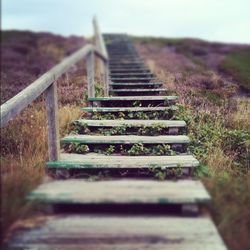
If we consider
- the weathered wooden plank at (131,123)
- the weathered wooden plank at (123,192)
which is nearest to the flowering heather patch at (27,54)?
the weathered wooden plank at (131,123)

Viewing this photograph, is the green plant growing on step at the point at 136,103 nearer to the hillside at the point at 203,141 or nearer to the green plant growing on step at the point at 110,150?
the hillside at the point at 203,141

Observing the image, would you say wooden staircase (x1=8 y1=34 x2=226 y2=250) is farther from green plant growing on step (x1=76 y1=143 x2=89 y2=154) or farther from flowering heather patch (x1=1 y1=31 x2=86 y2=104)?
flowering heather patch (x1=1 y1=31 x2=86 y2=104)

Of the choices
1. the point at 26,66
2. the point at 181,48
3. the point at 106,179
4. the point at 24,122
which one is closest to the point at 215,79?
the point at 24,122

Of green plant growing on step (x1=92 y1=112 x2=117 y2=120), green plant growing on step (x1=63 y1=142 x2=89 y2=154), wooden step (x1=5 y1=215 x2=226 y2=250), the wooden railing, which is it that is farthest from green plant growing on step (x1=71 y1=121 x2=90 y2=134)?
wooden step (x1=5 y1=215 x2=226 y2=250)

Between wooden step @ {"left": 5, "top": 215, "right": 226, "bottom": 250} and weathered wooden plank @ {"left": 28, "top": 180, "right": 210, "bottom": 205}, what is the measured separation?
139 millimetres

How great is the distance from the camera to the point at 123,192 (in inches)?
131

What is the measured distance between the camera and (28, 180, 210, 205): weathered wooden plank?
3168mm

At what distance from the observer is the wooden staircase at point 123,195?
115 inches

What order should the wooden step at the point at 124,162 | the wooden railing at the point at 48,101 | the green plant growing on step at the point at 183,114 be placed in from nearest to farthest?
the wooden railing at the point at 48,101 < the wooden step at the point at 124,162 < the green plant growing on step at the point at 183,114

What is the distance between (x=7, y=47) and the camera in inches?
637

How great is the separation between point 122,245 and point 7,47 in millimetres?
14665

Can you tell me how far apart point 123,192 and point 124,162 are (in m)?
0.72

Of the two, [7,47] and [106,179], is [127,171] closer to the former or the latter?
[106,179]

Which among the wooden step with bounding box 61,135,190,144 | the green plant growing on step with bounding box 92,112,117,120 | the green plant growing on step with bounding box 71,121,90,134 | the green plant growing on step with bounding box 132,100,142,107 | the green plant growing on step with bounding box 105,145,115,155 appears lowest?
the green plant growing on step with bounding box 105,145,115,155
